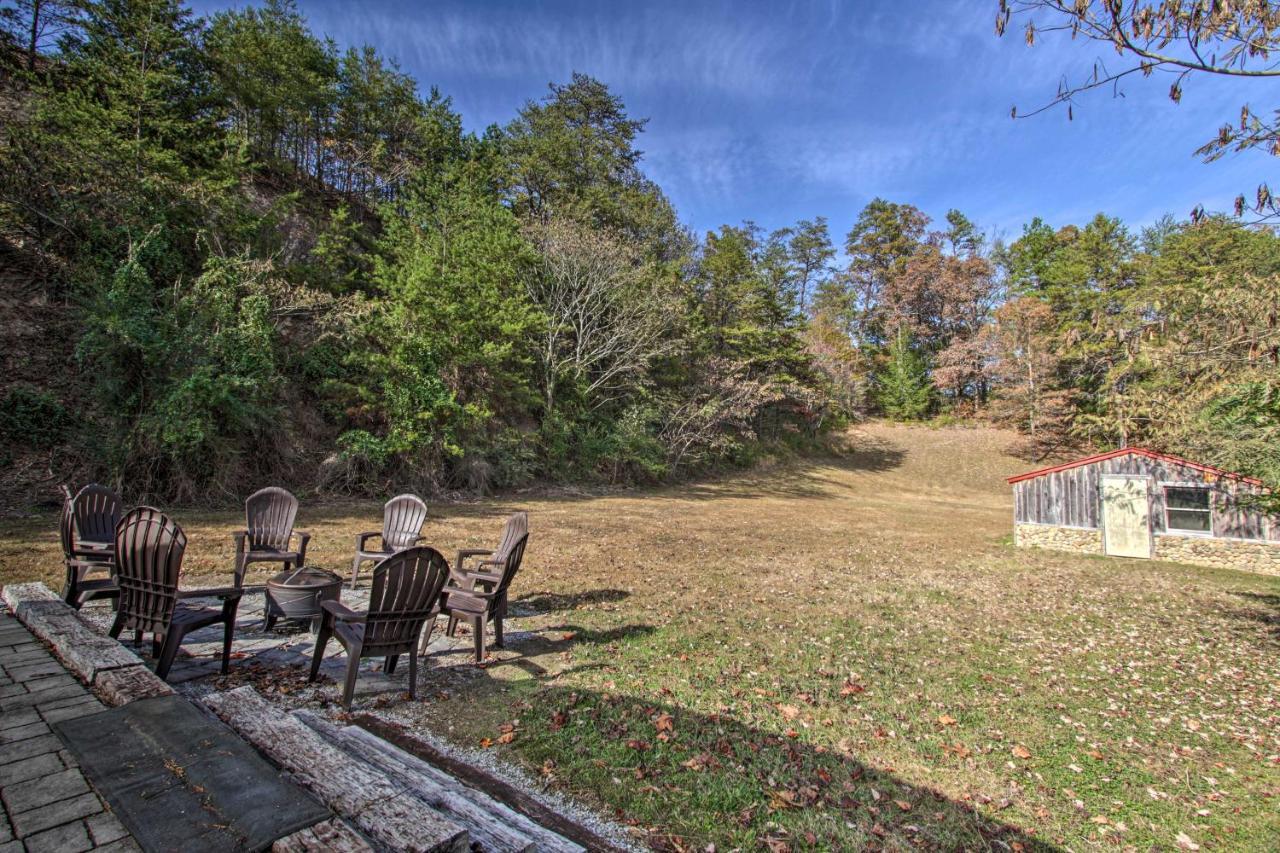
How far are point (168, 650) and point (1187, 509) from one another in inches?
745

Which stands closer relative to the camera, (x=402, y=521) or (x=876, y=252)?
(x=402, y=521)

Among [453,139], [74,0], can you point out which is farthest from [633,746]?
[453,139]

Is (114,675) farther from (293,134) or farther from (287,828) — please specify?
(293,134)

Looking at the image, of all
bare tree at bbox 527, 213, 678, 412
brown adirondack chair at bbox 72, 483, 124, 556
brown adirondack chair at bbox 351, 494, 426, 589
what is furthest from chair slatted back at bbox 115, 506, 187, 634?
bare tree at bbox 527, 213, 678, 412

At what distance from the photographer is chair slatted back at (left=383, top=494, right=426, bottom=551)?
19.9ft

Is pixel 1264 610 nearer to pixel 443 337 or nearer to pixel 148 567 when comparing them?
pixel 148 567

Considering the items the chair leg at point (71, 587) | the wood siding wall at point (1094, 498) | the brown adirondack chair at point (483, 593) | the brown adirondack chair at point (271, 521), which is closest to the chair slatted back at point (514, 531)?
the brown adirondack chair at point (483, 593)

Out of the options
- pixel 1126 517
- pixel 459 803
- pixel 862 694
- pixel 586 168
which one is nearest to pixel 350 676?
pixel 459 803

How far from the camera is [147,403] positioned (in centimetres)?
984

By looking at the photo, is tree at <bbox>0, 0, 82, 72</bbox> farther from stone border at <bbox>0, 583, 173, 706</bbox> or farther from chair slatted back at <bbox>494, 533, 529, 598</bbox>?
chair slatted back at <bbox>494, 533, 529, 598</bbox>

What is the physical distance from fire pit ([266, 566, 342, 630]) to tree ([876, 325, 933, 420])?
41.6 metres

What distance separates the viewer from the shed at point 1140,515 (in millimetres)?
12125

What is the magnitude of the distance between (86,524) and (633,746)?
5345 mm

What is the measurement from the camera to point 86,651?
2633mm
